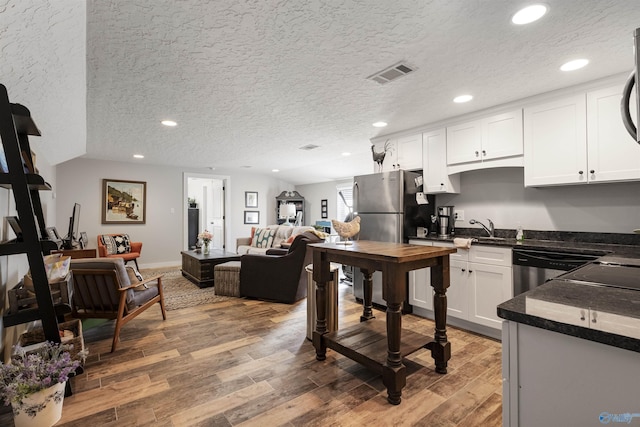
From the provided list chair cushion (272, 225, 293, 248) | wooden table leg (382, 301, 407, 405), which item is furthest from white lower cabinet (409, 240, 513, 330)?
chair cushion (272, 225, 293, 248)

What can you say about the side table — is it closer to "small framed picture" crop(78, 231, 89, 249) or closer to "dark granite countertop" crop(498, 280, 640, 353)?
"small framed picture" crop(78, 231, 89, 249)

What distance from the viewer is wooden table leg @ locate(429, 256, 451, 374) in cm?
221

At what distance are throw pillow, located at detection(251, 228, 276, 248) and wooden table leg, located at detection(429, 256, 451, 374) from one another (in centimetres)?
466

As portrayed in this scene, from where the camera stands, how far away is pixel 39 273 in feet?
5.76

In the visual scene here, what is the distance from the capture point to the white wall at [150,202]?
19.4 feet

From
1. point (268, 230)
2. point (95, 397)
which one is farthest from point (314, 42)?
point (268, 230)

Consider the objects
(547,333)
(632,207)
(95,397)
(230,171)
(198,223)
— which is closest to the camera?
(547,333)

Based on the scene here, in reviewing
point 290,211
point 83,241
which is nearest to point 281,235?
point 290,211

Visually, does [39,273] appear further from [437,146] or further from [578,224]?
[578,224]

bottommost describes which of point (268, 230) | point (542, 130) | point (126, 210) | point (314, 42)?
point (268, 230)

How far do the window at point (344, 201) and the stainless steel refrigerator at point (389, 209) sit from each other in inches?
143

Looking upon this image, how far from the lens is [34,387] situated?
1.54 meters

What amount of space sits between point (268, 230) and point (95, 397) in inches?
193

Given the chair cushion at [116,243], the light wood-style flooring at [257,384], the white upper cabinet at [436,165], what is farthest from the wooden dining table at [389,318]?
the chair cushion at [116,243]
